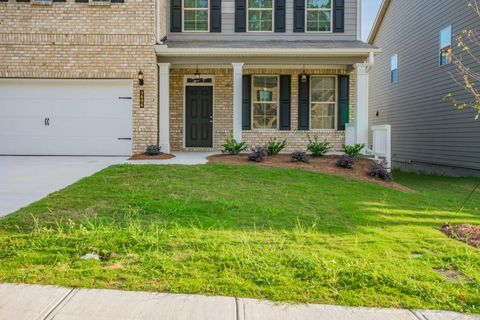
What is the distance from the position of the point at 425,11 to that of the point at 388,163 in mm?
7672

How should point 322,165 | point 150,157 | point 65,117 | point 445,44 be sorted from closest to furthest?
point 322,165, point 150,157, point 65,117, point 445,44

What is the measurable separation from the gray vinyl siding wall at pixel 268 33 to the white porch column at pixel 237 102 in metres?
2.03

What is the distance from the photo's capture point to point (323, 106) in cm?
1398

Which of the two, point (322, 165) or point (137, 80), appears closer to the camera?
point (322, 165)

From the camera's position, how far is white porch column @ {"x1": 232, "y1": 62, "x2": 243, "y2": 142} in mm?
12484

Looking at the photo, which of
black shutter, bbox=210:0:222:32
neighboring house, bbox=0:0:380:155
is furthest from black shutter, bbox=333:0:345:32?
black shutter, bbox=210:0:222:32

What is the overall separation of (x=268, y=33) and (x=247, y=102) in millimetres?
2388

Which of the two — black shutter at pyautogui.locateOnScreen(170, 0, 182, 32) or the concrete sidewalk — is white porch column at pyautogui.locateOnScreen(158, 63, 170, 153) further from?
the concrete sidewalk

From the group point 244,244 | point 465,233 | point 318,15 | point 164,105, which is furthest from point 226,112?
point 244,244

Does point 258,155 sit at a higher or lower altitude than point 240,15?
lower

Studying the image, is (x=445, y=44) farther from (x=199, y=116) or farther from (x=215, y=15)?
(x=199, y=116)

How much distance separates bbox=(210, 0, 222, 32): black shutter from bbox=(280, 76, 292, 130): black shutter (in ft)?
8.45

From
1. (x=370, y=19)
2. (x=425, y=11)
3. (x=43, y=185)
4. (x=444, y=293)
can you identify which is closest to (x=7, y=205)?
(x=43, y=185)

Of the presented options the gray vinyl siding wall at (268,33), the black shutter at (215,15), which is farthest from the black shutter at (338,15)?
the black shutter at (215,15)
